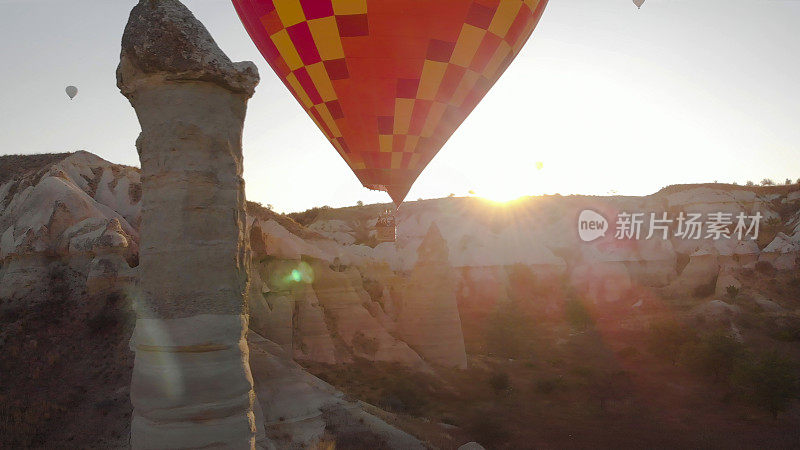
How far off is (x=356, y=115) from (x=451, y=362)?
11697 millimetres

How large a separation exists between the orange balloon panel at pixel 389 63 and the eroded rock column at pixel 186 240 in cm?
522

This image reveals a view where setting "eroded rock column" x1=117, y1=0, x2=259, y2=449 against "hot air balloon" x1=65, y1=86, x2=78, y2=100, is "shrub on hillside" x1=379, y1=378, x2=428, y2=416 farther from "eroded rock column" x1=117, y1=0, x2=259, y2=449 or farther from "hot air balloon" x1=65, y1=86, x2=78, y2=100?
"hot air balloon" x1=65, y1=86, x2=78, y2=100

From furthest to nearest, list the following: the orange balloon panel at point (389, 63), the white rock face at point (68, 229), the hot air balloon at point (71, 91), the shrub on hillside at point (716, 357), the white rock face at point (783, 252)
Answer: the white rock face at point (783, 252) → the hot air balloon at point (71, 91) → the shrub on hillside at point (716, 357) → the white rock face at point (68, 229) → the orange balloon panel at point (389, 63)

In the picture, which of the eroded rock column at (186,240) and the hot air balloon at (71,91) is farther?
the hot air balloon at (71,91)

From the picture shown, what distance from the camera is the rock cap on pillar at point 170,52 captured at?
163 inches

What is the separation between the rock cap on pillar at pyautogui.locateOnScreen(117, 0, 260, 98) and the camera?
413 cm

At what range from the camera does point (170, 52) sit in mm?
4141

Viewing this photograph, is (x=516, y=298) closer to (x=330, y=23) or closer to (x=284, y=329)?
(x=284, y=329)

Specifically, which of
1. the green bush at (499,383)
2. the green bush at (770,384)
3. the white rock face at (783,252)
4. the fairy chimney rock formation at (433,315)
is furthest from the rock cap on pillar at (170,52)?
the white rock face at (783,252)

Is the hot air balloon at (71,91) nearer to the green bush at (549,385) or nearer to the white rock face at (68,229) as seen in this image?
the white rock face at (68,229)

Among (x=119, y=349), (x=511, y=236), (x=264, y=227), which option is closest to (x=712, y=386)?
(x=264, y=227)

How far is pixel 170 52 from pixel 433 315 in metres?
16.4

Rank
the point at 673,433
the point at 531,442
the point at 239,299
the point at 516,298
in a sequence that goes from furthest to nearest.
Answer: the point at 516,298
the point at 673,433
the point at 531,442
the point at 239,299

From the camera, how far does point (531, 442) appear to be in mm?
13023
